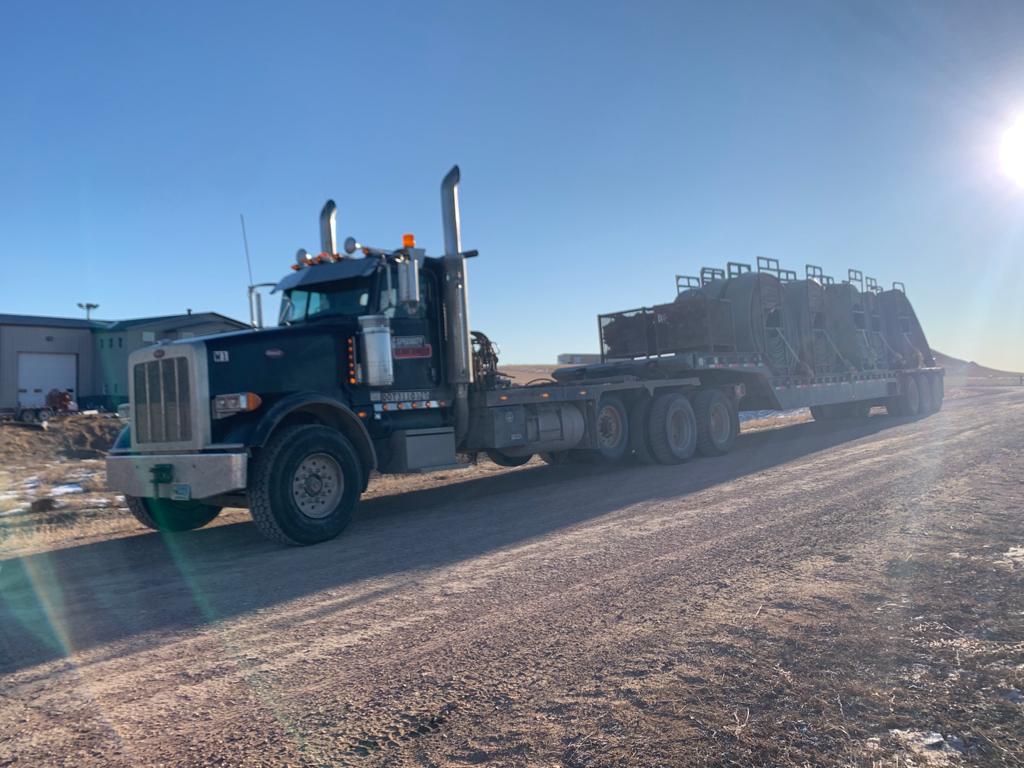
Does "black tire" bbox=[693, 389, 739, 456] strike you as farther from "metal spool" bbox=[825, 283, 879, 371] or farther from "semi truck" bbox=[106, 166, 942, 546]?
"metal spool" bbox=[825, 283, 879, 371]

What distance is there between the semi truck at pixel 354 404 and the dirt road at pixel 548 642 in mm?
653

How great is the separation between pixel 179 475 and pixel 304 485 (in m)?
1.14

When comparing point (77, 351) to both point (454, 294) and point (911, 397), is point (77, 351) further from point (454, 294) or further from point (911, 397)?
point (911, 397)

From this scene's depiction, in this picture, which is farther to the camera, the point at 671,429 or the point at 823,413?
the point at 823,413

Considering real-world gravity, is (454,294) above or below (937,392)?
above

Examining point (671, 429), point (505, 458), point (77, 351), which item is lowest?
point (505, 458)

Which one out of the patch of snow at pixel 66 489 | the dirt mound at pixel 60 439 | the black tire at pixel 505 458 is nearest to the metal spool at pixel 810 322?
the black tire at pixel 505 458

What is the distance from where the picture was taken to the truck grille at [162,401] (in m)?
7.46

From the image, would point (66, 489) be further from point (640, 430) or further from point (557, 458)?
point (640, 430)

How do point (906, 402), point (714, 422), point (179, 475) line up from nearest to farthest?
A: point (179, 475)
point (714, 422)
point (906, 402)

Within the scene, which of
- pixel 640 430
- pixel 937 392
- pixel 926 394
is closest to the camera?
pixel 640 430

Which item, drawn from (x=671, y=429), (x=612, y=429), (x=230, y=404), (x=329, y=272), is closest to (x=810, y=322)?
(x=671, y=429)

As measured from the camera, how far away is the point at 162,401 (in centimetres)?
766

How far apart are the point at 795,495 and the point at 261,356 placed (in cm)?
584
